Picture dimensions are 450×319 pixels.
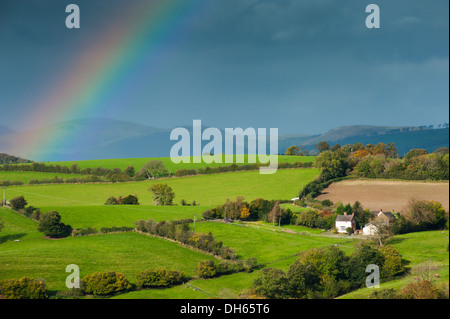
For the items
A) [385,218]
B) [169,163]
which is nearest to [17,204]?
[385,218]

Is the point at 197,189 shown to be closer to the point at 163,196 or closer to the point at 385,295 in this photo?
the point at 163,196

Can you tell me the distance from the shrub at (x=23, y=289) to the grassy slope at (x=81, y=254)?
198 cm

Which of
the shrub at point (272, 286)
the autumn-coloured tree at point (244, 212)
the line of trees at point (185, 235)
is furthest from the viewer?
the autumn-coloured tree at point (244, 212)

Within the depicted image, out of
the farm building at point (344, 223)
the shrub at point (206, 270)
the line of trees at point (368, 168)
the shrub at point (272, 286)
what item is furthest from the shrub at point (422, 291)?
the line of trees at point (368, 168)

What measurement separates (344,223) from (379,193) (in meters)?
12.0

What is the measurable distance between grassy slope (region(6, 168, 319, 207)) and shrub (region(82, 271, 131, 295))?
103 feet

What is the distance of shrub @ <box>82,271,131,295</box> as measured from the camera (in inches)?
1129

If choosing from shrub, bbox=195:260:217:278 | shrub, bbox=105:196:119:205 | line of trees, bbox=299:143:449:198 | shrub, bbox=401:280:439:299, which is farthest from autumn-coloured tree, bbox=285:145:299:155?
shrub, bbox=401:280:439:299

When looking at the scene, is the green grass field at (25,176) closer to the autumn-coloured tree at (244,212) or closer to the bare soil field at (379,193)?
the autumn-coloured tree at (244,212)

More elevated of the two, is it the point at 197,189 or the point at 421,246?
the point at 197,189

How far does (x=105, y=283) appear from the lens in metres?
28.9

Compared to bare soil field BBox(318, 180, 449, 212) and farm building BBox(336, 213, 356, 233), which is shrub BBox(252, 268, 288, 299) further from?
farm building BBox(336, 213, 356, 233)

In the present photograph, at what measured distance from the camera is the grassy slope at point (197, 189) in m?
63.5
